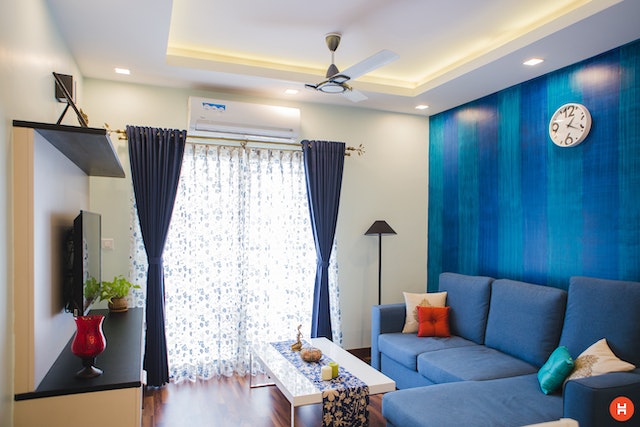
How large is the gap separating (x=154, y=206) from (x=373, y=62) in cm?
226

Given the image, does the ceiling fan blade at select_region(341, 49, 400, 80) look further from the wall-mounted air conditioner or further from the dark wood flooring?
the dark wood flooring

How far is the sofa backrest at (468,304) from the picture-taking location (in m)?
3.85

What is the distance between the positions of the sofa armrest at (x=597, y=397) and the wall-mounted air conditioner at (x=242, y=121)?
10.2 ft

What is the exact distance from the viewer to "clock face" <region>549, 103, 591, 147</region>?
10.9ft

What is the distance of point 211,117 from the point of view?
4.00 m

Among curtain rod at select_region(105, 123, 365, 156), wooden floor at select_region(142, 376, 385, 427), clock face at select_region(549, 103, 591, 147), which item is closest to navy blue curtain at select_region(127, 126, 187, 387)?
curtain rod at select_region(105, 123, 365, 156)

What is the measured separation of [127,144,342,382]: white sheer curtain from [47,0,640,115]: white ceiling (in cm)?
79

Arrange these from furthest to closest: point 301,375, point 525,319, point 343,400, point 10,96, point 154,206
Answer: point 154,206
point 525,319
point 301,375
point 343,400
point 10,96

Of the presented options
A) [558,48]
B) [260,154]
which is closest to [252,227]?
[260,154]

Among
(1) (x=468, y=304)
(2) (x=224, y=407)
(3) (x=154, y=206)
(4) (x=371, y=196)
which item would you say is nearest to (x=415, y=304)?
(1) (x=468, y=304)

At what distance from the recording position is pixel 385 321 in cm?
416

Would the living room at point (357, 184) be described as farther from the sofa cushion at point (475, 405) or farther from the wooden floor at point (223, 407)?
the sofa cushion at point (475, 405)

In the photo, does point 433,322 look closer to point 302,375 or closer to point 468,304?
point 468,304

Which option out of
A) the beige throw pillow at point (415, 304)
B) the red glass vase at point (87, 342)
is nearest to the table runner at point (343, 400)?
the beige throw pillow at point (415, 304)
